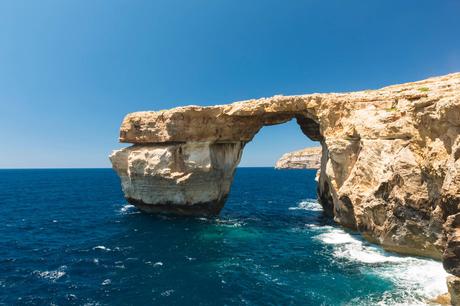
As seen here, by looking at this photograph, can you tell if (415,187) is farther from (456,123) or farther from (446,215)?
(446,215)

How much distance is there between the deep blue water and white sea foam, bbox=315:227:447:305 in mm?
58

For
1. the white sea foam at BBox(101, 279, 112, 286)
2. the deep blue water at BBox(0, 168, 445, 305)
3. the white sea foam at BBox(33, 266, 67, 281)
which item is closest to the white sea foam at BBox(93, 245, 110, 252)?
the deep blue water at BBox(0, 168, 445, 305)

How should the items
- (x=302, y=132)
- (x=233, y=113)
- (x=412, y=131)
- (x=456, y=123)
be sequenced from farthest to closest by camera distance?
(x=302, y=132), (x=233, y=113), (x=412, y=131), (x=456, y=123)

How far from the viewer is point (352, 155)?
91.1ft

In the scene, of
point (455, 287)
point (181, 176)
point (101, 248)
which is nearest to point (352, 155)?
point (455, 287)

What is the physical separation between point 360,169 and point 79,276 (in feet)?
74.8

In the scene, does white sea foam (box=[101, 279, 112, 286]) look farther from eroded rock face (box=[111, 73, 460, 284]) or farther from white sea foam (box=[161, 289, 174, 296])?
eroded rock face (box=[111, 73, 460, 284])

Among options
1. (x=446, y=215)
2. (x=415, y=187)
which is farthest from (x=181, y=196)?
(x=446, y=215)

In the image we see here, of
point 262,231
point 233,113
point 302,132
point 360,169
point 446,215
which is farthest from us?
point 302,132

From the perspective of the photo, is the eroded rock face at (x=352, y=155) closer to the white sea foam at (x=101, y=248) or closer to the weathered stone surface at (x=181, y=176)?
the weathered stone surface at (x=181, y=176)

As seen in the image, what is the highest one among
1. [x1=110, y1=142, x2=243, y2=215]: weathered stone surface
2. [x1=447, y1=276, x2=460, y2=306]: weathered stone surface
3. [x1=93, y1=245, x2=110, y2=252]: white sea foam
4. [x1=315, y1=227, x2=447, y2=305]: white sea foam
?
[x1=110, y1=142, x2=243, y2=215]: weathered stone surface

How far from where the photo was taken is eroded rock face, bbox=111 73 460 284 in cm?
1850

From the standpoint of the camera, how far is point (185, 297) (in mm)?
16578

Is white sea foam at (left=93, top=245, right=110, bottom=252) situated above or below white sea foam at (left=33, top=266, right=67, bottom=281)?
above
